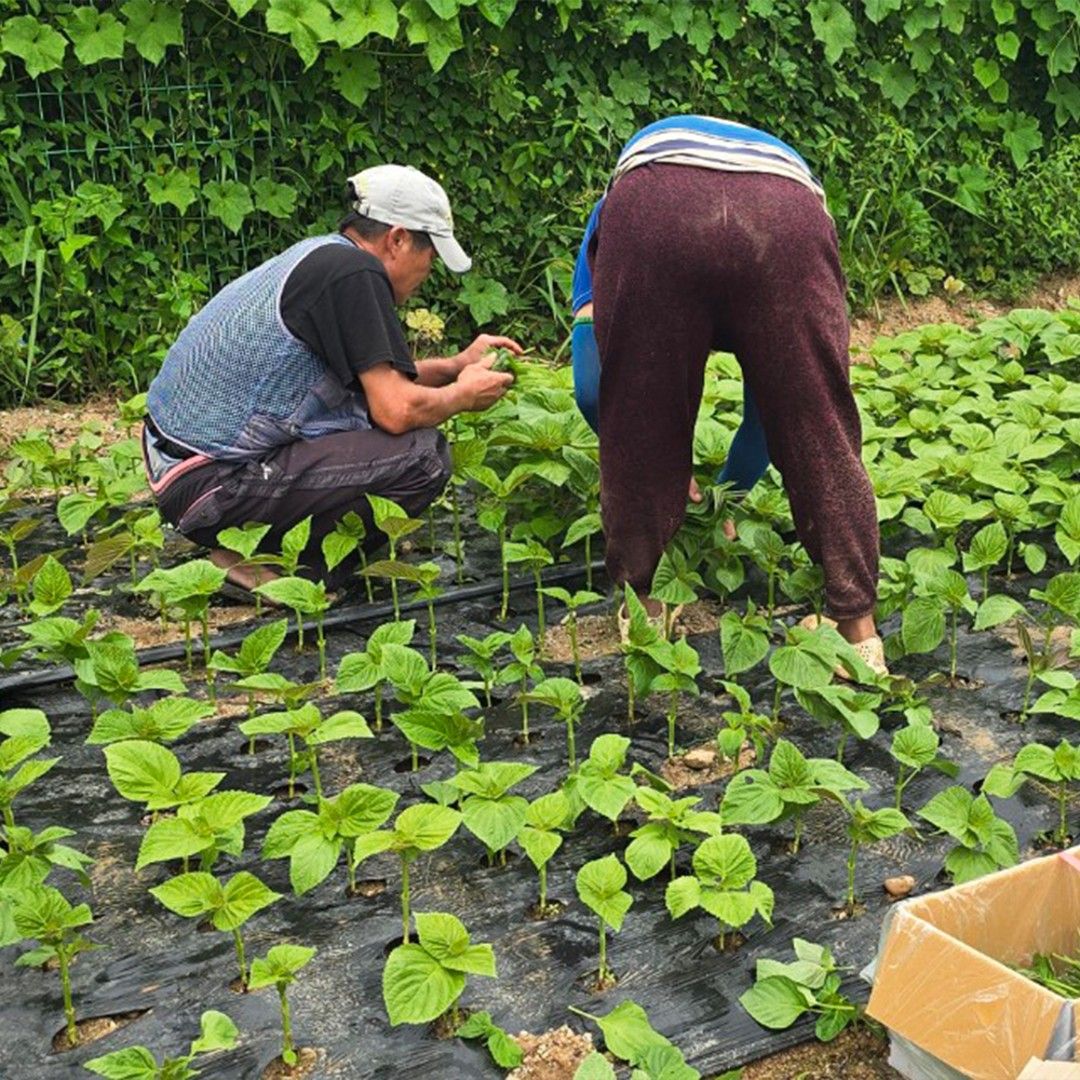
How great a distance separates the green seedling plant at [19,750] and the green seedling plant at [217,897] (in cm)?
34

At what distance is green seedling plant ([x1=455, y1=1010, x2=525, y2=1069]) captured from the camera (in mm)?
2287

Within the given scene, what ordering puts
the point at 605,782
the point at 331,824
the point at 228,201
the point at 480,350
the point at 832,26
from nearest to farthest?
the point at 331,824
the point at 605,782
the point at 480,350
the point at 228,201
the point at 832,26

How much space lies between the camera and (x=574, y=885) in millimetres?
2764

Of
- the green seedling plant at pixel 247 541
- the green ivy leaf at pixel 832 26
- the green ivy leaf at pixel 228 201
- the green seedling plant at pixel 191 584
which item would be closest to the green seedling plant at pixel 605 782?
the green seedling plant at pixel 191 584

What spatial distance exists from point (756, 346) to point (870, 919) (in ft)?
3.73

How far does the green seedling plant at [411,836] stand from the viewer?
248cm

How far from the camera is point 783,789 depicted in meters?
2.74

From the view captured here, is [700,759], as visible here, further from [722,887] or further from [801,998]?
[801,998]

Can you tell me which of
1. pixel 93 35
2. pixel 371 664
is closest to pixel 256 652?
pixel 371 664

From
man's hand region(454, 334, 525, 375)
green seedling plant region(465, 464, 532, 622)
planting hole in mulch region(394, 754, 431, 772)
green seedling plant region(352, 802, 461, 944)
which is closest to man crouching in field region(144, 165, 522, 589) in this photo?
green seedling plant region(465, 464, 532, 622)

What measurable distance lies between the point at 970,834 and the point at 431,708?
0.99m

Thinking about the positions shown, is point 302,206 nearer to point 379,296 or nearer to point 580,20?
point 580,20

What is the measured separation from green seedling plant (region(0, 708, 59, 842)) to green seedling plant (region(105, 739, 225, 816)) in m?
0.14

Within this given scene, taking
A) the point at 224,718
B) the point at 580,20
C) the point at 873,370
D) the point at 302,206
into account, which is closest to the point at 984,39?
the point at 580,20
